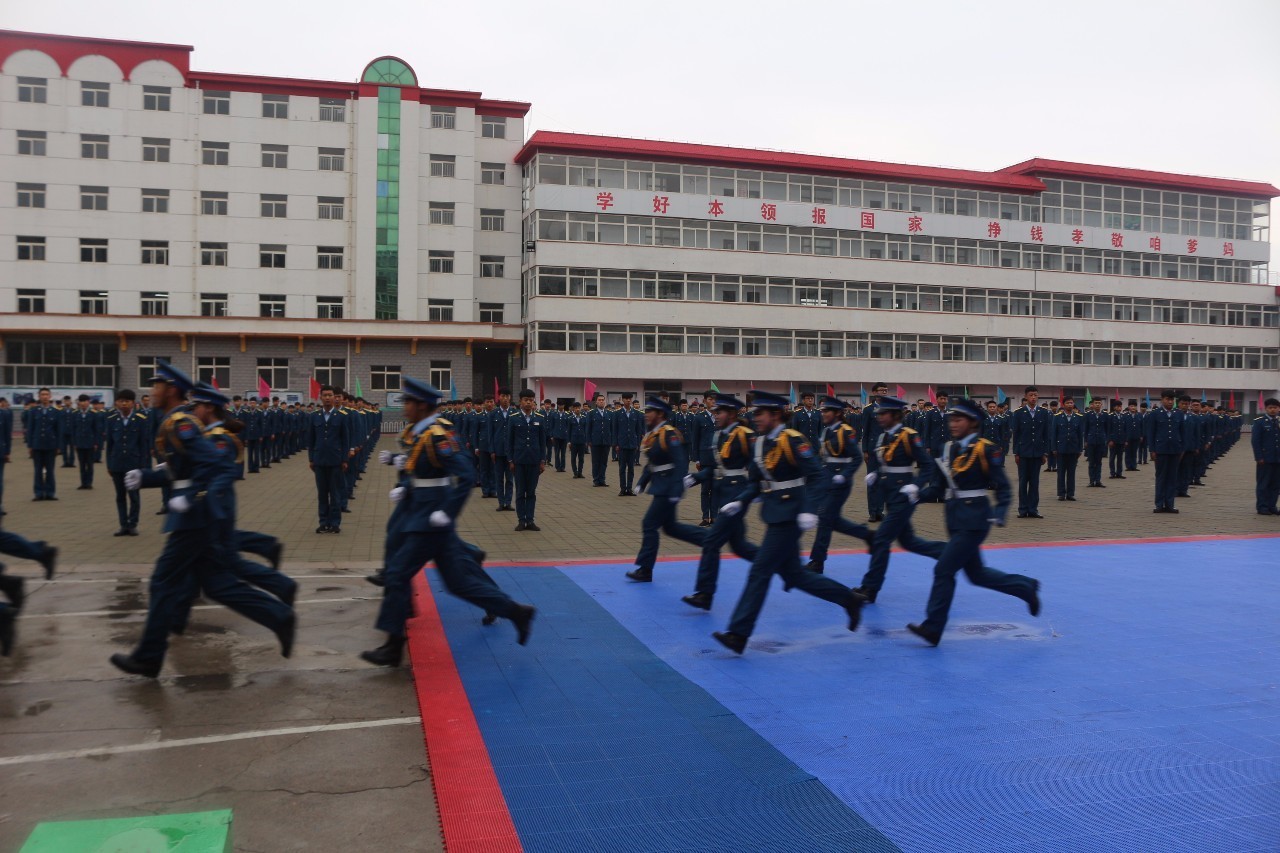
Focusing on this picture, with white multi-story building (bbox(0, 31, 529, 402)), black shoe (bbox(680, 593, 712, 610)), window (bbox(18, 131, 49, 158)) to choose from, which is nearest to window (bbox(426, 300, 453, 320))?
white multi-story building (bbox(0, 31, 529, 402))

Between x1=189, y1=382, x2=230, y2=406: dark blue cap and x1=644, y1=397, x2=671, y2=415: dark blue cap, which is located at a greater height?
x1=189, y1=382, x2=230, y2=406: dark blue cap

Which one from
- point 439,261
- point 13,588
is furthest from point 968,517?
point 439,261

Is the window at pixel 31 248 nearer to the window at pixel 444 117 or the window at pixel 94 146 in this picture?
the window at pixel 94 146

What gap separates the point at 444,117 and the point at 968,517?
1560 inches

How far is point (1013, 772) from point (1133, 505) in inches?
577

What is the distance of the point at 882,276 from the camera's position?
4559cm

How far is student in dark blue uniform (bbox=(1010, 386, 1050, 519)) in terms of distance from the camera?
615 inches

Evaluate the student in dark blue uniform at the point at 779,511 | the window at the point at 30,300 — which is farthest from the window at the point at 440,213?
the student in dark blue uniform at the point at 779,511

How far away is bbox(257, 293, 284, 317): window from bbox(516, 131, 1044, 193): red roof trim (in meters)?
12.6

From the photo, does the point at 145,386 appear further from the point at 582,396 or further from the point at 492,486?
the point at 492,486

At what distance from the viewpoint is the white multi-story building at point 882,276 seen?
4200cm

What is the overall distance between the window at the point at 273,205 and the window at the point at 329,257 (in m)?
2.19

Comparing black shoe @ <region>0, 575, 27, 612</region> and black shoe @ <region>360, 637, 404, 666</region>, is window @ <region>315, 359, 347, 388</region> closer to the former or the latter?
black shoe @ <region>0, 575, 27, 612</region>

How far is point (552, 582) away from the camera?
30.5 ft
